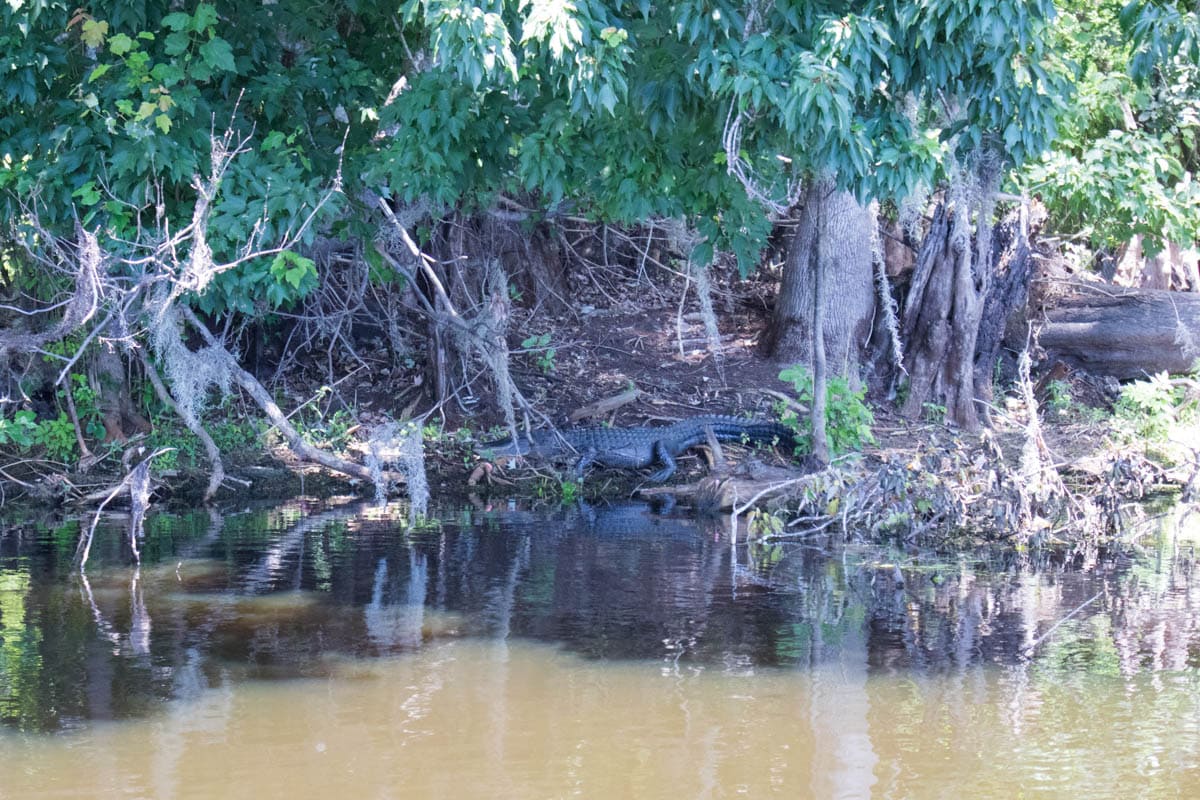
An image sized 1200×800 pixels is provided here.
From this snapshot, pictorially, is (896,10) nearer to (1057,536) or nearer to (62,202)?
(1057,536)

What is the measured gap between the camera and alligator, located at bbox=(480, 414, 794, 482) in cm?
1167

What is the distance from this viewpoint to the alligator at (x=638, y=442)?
11.7 m

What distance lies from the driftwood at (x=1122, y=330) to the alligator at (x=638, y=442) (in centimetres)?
420

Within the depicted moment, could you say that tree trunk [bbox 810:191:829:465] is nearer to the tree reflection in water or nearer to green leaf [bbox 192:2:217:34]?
the tree reflection in water

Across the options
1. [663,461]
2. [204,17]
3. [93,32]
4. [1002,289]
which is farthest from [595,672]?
[1002,289]

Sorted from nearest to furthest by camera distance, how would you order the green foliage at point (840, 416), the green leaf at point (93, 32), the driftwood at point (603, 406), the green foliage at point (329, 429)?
the green leaf at point (93, 32) < the green foliage at point (840, 416) < the green foliage at point (329, 429) < the driftwood at point (603, 406)

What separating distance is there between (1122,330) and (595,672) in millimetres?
10059

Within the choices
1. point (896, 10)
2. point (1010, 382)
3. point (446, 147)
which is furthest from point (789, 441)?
point (896, 10)

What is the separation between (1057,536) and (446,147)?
4931 mm

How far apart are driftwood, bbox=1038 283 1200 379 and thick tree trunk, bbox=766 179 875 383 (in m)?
2.15

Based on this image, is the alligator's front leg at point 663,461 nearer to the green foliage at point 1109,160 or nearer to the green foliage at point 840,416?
the green foliage at point 840,416

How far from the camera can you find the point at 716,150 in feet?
26.4

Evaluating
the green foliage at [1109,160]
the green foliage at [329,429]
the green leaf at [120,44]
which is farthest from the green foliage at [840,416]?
the green leaf at [120,44]

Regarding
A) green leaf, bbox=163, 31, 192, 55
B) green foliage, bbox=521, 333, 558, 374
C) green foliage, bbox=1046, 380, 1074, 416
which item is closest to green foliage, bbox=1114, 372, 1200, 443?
green foliage, bbox=1046, 380, 1074, 416
